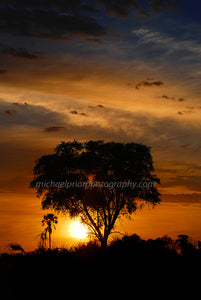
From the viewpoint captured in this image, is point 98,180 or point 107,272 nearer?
point 107,272

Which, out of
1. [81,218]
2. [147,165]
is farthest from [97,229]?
[147,165]

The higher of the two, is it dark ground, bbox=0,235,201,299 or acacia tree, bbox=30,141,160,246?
acacia tree, bbox=30,141,160,246

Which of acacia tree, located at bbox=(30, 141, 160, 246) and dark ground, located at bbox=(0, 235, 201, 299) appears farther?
acacia tree, located at bbox=(30, 141, 160, 246)

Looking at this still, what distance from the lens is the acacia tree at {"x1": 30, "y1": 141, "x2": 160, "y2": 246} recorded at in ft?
129

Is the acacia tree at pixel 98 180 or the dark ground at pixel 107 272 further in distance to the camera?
the acacia tree at pixel 98 180

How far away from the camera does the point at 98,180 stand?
39656 mm

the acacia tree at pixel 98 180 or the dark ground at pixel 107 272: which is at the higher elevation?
the acacia tree at pixel 98 180

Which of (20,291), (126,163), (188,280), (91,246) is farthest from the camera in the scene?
(126,163)

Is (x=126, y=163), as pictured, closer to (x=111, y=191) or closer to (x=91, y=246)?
(x=111, y=191)

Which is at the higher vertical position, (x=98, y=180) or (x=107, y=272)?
(x=98, y=180)

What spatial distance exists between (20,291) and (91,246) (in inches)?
83.0

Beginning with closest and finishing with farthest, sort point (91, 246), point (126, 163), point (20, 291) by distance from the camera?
point (20, 291)
point (91, 246)
point (126, 163)

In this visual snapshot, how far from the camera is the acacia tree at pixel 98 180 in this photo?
39.4 meters

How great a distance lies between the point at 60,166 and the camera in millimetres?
40156
